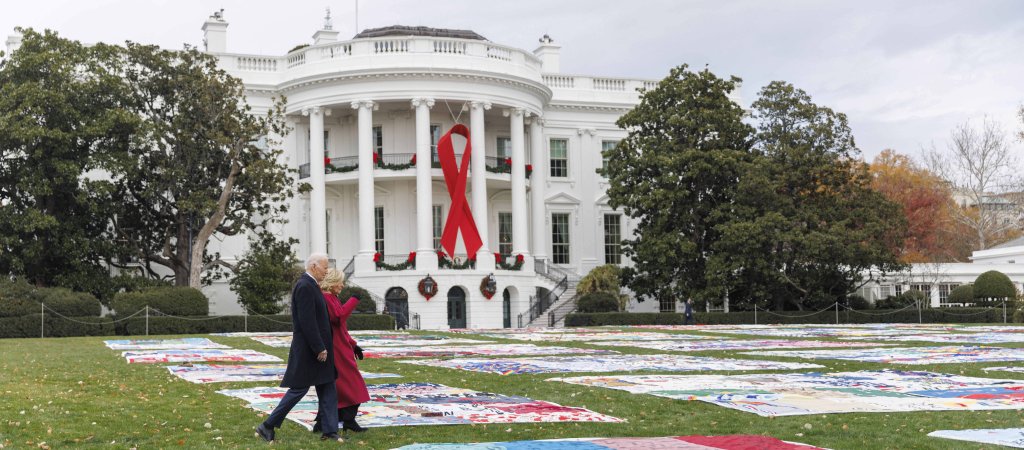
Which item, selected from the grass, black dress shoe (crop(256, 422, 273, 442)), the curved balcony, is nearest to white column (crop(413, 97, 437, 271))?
the curved balcony

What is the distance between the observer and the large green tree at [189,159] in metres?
38.3

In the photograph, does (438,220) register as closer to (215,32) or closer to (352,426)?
(215,32)

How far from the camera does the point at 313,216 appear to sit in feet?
151

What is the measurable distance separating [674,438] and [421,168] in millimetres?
35819

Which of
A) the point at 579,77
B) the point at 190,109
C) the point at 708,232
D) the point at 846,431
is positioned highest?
the point at 579,77

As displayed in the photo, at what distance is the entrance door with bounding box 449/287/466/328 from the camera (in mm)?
44688

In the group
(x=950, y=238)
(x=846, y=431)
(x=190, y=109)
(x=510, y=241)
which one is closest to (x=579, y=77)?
(x=510, y=241)

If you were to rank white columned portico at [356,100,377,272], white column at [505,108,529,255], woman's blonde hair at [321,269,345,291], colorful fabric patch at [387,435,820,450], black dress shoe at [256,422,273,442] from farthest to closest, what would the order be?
white column at [505,108,529,255]
white columned portico at [356,100,377,272]
woman's blonde hair at [321,269,345,291]
black dress shoe at [256,422,273,442]
colorful fabric patch at [387,435,820,450]

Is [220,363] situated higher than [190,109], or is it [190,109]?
[190,109]

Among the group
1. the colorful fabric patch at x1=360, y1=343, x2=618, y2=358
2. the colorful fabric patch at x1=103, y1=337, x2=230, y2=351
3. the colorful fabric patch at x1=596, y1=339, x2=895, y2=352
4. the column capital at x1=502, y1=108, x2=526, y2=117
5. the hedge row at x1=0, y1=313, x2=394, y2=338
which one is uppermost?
the column capital at x1=502, y1=108, x2=526, y2=117

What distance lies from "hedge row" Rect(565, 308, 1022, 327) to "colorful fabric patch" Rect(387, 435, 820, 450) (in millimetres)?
31876

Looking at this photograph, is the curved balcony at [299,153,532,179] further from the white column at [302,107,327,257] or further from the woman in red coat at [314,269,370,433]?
the woman in red coat at [314,269,370,433]

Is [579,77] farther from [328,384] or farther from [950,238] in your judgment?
[328,384]

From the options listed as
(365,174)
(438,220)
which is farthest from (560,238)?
(365,174)
